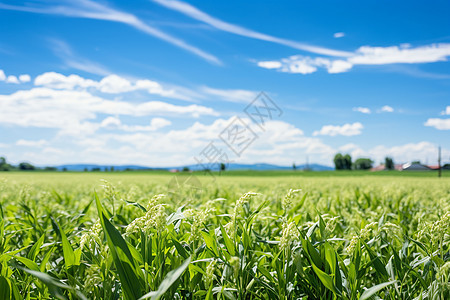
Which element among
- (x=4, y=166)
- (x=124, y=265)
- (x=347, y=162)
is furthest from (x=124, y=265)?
(x=347, y=162)

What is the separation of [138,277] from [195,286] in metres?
0.46

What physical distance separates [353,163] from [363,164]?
17.6 feet

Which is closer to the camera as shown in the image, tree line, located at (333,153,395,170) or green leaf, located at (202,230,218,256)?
green leaf, located at (202,230,218,256)

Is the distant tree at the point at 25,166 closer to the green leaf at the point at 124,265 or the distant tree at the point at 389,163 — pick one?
the green leaf at the point at 124,265

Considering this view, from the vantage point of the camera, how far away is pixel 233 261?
4.67 feet

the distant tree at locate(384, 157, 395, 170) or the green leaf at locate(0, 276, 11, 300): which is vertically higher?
the distant tree at locate(384, 157, 395, 170)

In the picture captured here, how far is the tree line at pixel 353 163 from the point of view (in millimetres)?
143188

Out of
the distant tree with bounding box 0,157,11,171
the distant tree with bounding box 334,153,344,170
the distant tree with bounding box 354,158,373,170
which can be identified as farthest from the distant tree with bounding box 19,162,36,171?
the distant tree with bounding box 354,158,373,170

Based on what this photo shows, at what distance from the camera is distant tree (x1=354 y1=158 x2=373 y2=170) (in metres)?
163

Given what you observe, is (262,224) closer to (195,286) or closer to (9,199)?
(195,286)

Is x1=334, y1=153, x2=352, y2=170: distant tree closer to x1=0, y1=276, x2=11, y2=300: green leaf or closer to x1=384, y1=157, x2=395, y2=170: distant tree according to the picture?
x1=384, y1=157, x2=395, y2=170: distant tree

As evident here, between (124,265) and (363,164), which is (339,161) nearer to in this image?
(363,164)

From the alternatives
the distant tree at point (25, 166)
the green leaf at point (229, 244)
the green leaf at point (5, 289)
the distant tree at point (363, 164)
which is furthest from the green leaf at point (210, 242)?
the distant tree at point (363, 164)

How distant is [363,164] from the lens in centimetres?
16488
